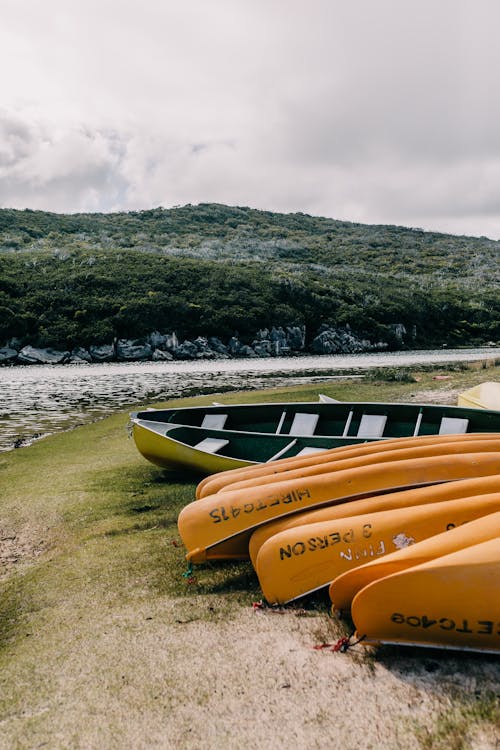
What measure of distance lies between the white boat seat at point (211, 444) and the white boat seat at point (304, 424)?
5.29 feet

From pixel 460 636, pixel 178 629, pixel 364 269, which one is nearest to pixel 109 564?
pixel 178 629

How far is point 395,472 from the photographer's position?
548cm

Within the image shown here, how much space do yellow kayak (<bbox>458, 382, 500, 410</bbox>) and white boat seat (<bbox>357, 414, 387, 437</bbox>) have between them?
3771mm

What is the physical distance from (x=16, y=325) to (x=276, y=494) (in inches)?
2718

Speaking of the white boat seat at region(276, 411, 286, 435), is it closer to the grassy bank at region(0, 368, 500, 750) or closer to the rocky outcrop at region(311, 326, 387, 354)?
the grassy bank at region(0, 368, 500, 750)

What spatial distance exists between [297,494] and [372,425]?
18.3 ft

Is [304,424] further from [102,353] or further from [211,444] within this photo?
[102,353]

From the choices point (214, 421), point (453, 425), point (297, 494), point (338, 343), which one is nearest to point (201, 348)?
point (338, 343)

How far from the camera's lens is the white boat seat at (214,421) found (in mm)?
11469

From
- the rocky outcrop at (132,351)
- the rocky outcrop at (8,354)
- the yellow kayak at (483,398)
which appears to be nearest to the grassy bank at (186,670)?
the yellow kayak at (483,398)

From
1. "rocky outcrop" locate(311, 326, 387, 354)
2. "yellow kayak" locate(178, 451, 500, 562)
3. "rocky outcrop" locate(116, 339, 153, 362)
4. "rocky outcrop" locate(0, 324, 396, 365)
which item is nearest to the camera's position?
"yellow kayak" locate(178, 451, 500, 562)

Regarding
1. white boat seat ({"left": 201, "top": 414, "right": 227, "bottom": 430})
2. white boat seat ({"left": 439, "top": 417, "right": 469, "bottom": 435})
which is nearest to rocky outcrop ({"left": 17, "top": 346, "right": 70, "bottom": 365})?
white boat seat ({"left": 201, "top": 414, "right": 227, "bottom": 430})

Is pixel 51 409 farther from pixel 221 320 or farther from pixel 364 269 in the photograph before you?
pixel 364 269

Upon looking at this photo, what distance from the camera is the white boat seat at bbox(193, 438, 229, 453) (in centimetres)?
989
